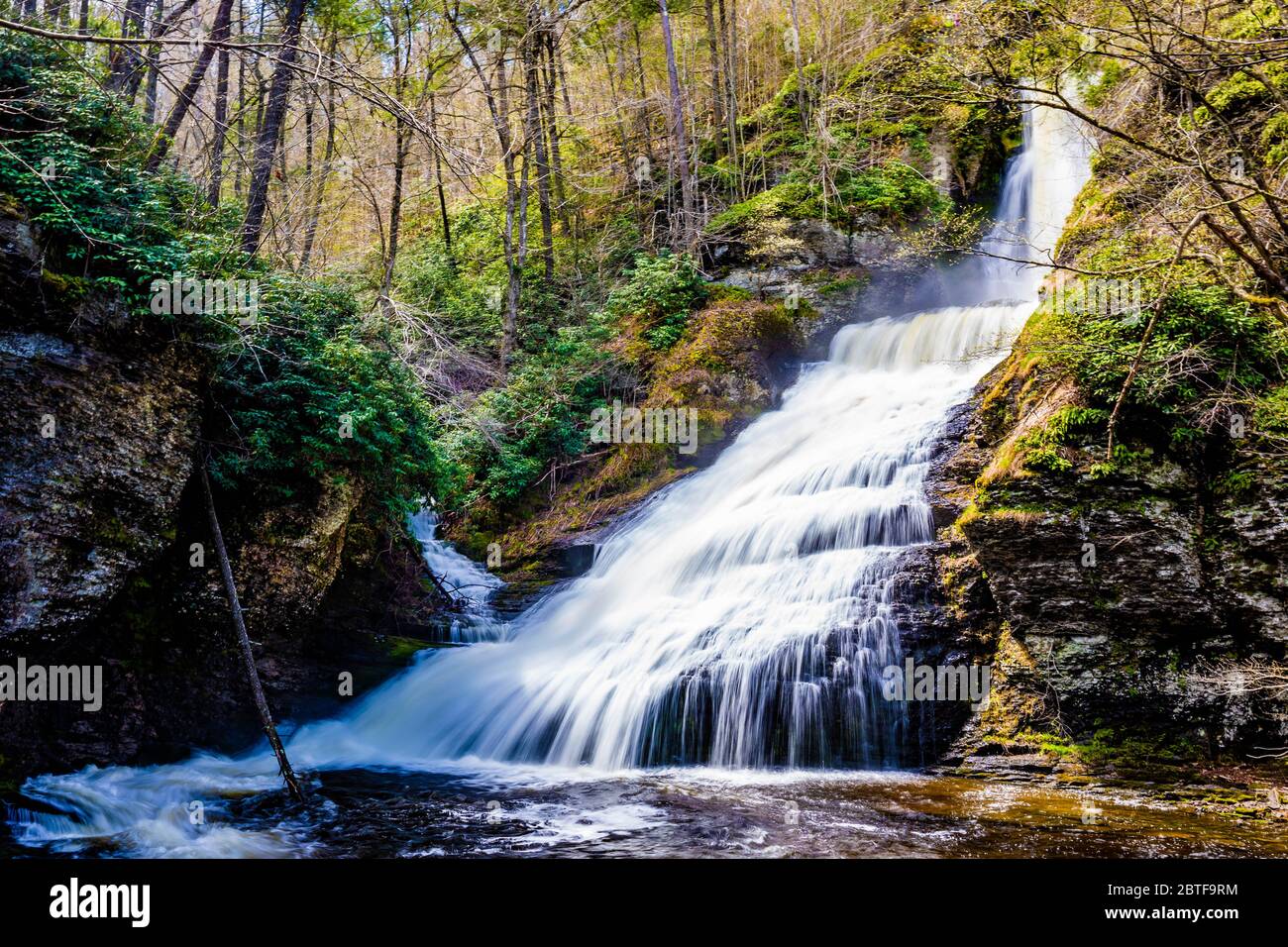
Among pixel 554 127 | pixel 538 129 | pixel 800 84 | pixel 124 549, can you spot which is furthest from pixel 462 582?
pixel 800 84

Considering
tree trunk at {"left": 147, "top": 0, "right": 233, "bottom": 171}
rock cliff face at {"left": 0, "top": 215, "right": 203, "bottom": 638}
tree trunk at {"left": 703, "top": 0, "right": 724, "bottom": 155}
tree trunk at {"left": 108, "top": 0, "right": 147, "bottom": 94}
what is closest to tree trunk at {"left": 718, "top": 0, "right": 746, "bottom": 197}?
tree trunk at {"left": 703, "top": 0, "right": 724, "bottom": 155}

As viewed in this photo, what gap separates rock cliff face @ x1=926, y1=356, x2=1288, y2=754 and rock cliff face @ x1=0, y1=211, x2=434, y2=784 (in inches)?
309

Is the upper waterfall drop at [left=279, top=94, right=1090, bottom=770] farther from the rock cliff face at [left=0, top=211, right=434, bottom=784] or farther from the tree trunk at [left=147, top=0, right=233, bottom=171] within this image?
the tree trunk at [left=147, top=0, right=233, bottom=171]

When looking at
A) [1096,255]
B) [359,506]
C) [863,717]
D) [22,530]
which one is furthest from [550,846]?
[1096,255]

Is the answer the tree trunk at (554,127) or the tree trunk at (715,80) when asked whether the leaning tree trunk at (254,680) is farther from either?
the tree trunk at (715,80)

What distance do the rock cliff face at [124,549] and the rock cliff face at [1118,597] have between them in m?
7.84

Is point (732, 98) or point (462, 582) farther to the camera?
point (732, 98)

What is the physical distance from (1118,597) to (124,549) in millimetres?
9809

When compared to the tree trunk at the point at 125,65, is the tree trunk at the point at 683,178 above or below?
above

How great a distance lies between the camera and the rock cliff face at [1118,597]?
7.27 m

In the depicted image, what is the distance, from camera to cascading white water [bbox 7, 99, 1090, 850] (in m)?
8.17

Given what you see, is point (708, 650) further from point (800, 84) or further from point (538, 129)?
point (800, 84)

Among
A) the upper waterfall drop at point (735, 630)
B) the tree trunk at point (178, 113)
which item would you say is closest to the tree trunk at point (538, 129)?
the tree trunk at point (178, 113)

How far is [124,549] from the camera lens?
279 inches
